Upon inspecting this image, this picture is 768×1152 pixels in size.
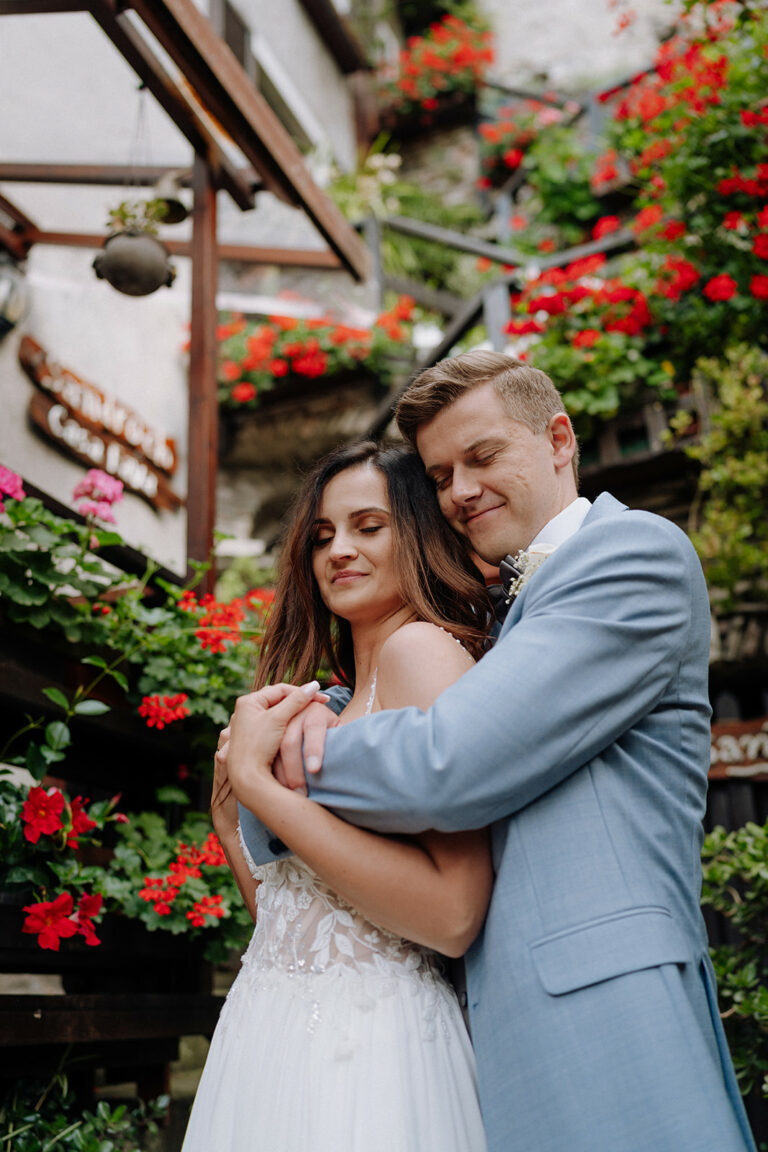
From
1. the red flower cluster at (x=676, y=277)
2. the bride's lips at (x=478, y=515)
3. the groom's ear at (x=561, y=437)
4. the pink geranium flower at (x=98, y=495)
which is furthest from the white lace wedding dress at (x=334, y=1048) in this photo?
the red flower cluster at (x=676, y=277)

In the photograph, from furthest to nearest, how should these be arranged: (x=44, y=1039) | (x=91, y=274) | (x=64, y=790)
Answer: (x=91, y=274)
(x=64, y=790)
(x=44, y=1039)

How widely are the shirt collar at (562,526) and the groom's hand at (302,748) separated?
0.55 m

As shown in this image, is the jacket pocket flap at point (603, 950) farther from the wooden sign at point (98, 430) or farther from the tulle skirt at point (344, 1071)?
the wooden sign at point (98, 430)

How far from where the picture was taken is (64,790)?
2969 millimetres

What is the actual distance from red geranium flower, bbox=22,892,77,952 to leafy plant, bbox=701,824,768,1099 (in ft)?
6.38

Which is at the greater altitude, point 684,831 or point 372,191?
point 372,191

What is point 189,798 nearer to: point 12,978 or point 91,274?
point 12,978

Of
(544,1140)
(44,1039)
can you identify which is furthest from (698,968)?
(44,1039)

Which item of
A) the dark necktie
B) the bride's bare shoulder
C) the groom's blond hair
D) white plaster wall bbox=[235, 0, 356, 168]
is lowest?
the bride's bare shoulder

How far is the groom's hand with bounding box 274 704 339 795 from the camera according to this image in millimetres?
1529

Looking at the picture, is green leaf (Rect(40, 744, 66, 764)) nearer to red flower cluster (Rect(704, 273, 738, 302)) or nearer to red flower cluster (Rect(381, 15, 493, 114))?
red flower cluster (Rect(704, 273, 738, 302))

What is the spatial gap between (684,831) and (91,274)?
5930 millimetres

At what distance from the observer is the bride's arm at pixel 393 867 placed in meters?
1.43

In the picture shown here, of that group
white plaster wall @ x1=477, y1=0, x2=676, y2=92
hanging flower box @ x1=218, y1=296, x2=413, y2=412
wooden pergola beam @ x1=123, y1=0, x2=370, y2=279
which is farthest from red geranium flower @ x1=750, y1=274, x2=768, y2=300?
white plaster wall @ x1=477, y1=0, x2=676, y2=92
